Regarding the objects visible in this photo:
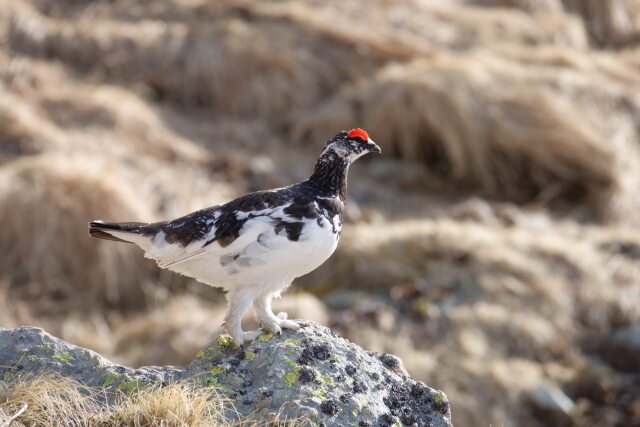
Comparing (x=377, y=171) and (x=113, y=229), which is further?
(x=377, y=171)

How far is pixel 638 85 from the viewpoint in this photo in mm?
14914

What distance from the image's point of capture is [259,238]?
14.9 feet

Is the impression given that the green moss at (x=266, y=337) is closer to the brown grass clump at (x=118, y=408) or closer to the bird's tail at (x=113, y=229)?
the brown grass clump at (x=118, y=408)

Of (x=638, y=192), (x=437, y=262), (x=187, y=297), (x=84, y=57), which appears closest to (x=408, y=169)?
(x=437, y=262)

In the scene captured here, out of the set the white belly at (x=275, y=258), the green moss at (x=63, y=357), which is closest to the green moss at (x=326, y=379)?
the white belly at (x=275, y=258)

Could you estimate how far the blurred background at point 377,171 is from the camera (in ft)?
32.4

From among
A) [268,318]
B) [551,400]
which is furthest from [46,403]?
[551,400]

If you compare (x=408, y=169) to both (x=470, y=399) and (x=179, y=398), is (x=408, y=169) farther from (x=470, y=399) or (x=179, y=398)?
(x=179, y=398)

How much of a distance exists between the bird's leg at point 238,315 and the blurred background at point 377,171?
16.2 ft

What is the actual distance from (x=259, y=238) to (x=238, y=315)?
16.2 inches

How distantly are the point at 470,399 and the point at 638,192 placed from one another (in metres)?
5.46

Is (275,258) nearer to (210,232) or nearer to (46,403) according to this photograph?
(210,232)

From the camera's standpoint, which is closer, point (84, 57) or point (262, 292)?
point (262, 292)

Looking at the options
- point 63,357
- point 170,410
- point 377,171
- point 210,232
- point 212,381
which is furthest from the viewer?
point 377,171
